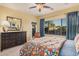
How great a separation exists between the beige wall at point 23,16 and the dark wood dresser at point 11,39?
0.42ft

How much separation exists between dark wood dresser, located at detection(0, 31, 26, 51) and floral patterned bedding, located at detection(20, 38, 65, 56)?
0.52 feet

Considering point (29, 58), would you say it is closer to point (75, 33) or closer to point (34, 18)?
point (34, 18)

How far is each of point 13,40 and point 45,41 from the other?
25.6 inches

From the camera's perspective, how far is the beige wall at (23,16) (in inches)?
81.1

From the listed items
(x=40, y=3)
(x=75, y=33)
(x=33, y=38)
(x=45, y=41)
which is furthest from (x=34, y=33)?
(x=75, y=33)

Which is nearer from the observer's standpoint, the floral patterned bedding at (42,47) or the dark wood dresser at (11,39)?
the floral patterned bedding at (42,47)

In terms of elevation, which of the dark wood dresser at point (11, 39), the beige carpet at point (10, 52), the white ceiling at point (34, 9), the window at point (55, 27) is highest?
the white ceiling at point (34, 9)

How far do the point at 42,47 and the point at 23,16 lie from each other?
2.40 feet

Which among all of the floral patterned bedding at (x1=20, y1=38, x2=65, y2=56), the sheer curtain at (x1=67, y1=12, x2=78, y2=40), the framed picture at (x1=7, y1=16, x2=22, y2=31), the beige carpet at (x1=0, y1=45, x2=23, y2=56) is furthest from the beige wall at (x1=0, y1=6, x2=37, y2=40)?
the sheer curtain at (x1=67, y1=12, x2=78, y2=40)

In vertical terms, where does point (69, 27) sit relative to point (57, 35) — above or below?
above

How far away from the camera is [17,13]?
7.06 ft

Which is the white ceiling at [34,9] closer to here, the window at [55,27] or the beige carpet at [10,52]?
the window at [55,27]

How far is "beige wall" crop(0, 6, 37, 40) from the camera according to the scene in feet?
6.76

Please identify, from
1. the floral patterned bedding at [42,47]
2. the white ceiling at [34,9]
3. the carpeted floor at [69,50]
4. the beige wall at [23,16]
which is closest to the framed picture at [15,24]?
the beige wall at [23,16]
